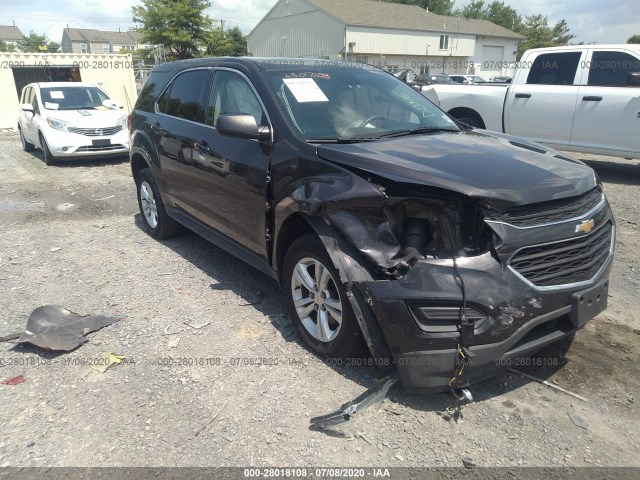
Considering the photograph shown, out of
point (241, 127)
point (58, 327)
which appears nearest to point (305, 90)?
point (241, 127)

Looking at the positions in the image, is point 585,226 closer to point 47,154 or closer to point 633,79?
point 633,79

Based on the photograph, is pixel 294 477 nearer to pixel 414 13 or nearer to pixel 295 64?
pixel 295 64

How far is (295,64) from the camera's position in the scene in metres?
4.13

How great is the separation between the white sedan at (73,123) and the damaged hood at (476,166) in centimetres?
901

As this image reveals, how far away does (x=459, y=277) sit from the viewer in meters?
2.52

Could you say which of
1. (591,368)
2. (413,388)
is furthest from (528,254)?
(591,368)

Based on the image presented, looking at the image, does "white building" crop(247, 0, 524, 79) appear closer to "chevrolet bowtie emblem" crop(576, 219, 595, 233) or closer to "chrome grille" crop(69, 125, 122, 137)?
"chrome grille" crop(69, 125, 122, 137)

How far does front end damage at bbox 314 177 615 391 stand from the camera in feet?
8.30

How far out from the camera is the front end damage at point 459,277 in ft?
8.30

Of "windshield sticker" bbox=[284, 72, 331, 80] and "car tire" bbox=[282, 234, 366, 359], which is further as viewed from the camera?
"windshield sticker" bbox=[284, 72, 331, 80]

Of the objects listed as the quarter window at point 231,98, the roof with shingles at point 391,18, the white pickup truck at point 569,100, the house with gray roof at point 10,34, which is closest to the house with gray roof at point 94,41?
the house with gray roof at point 10,34

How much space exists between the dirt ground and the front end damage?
34 cm

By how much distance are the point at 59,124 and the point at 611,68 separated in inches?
415

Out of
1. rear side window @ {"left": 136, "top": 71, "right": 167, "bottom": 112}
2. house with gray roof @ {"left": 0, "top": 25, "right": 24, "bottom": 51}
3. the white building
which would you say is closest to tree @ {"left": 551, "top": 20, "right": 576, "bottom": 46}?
the white building
